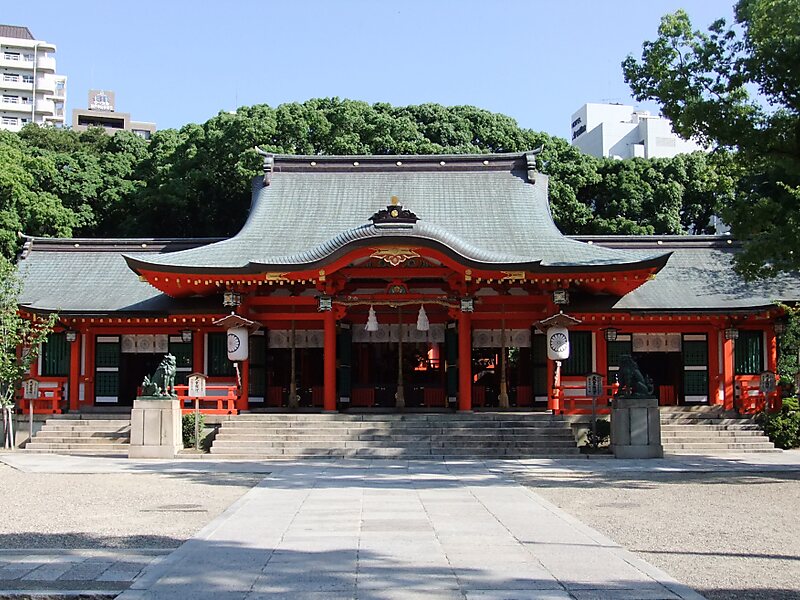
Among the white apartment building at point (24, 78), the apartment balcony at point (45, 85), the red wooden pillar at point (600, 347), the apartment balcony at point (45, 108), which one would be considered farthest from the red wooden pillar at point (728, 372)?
the apartment balcony at point (45, 85)

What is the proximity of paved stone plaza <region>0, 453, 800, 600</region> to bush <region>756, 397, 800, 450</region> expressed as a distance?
10.7 meters

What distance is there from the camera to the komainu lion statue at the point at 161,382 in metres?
18.8

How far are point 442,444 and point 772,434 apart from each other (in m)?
8.73

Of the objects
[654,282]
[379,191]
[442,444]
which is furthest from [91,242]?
[654,282]

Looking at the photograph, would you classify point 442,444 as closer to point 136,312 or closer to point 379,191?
point 136,312

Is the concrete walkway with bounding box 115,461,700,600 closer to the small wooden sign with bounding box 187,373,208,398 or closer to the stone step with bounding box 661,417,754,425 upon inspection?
the small wooden sign with bounding box 187,373,208,398

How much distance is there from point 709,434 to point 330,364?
960 cm

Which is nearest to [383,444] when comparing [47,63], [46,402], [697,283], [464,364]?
[464,364]

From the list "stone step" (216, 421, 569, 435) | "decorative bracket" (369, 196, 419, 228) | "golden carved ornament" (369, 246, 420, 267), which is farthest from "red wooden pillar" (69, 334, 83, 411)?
"decorative bracket" (369, 196, 419, 228)

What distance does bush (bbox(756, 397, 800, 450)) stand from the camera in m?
21.1

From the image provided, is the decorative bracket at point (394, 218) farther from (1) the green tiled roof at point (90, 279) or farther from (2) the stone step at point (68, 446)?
(2) the stone step at point (68, 446)

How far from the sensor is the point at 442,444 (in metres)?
19.2

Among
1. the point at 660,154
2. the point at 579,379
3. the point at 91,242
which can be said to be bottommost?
the point at 579,379

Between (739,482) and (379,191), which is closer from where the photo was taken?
(739,482)
